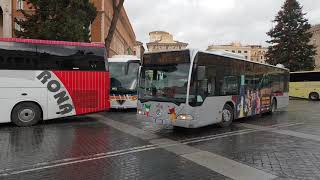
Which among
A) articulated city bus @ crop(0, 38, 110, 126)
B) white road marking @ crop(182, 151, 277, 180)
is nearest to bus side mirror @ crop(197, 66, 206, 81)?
white road marking @ crop(182, 151, 277, 180)

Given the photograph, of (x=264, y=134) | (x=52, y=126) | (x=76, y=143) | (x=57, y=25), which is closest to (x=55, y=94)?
(x=52, y=126)

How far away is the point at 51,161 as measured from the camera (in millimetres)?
8406

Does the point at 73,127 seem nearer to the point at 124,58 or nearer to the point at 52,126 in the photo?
the point at 52,126

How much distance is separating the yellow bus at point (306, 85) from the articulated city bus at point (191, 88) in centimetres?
2219

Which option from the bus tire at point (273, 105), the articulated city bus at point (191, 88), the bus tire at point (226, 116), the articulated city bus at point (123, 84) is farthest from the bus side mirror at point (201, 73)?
the articulated city bus at point (123, 84)

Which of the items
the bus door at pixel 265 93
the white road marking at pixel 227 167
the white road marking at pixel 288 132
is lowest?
the white road marking at pixel 227 167

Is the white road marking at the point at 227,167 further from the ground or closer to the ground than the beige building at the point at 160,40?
closer to the ground

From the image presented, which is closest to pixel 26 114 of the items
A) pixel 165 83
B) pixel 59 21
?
pixel 165 83

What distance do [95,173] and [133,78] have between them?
13431 mm

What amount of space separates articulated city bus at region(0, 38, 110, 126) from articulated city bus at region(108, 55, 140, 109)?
4.16 metres

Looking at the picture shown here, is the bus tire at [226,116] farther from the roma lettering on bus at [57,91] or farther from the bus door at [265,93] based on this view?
A: the roma lettering on bus at [57,91]

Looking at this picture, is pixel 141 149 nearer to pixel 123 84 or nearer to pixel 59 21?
pixel 123 84

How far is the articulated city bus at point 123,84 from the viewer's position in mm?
20438

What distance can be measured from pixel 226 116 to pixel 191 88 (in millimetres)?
3116
